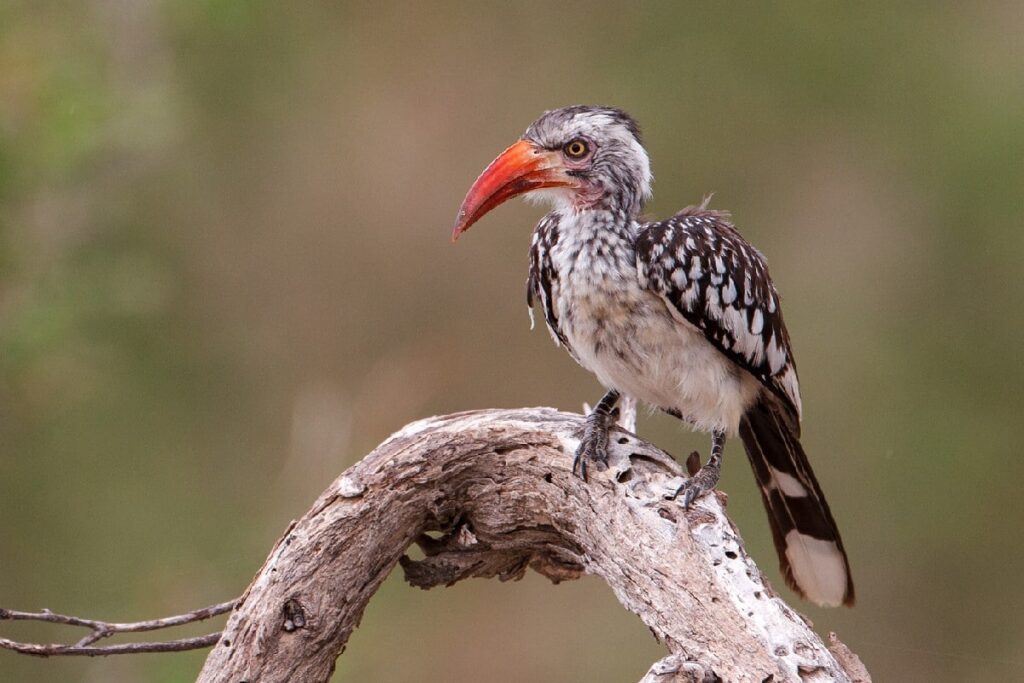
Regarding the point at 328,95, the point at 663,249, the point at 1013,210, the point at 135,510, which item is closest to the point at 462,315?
the point at 328,95

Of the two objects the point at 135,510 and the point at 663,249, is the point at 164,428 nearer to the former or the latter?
the point at 135,510

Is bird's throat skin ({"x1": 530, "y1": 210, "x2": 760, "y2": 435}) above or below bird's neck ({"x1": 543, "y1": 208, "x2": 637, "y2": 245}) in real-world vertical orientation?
below

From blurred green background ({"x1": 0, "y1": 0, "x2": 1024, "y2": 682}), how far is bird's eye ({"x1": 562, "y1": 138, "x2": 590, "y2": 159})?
2.36 meters

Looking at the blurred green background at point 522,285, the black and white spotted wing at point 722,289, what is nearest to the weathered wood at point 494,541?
the black and white spotted wing at point 722,289

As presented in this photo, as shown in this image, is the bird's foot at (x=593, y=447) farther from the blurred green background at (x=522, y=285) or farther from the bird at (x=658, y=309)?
the blurred green background at (x=522, y=285)

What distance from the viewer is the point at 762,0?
20.1 feet

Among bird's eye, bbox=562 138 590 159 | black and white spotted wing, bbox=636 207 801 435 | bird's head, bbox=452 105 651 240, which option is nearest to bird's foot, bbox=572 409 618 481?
black and white spotted wing, bbox=636 207 801 435

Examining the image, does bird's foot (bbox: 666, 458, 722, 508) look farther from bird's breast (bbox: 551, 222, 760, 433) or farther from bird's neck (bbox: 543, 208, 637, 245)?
bird's neck (bbox: 543, 208, 637, 245)

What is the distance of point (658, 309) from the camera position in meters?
2.97

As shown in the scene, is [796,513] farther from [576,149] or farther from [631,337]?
[576,149]

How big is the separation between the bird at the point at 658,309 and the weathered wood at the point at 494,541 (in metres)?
0.11

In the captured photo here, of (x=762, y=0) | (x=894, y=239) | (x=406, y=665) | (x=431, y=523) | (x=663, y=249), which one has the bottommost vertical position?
(x=431, y=523)

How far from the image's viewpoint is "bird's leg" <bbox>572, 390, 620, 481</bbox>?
2.75 metres

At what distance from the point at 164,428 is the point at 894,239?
11.6ft
